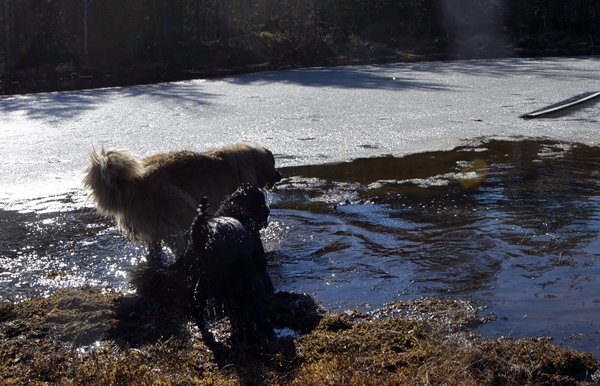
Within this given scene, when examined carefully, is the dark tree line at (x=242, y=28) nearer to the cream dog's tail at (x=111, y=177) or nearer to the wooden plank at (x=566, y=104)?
Result: the wooden plank at (x=566, y=104)

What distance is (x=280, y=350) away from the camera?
11.9 feet

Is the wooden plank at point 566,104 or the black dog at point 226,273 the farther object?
the wooden plank at point 566,104

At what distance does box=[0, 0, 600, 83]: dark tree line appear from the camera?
3712 centimetres

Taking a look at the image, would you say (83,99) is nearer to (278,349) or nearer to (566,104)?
(566,104)

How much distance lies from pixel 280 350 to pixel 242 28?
41.9 m

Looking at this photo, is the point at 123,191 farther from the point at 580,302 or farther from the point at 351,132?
the point at 351,132

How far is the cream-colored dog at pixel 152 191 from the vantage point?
513 centimetres

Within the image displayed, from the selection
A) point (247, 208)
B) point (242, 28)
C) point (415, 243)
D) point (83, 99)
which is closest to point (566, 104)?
point (415, 243)

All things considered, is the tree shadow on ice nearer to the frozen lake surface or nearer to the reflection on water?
the frozen lake surface

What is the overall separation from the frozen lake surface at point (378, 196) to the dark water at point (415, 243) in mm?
21

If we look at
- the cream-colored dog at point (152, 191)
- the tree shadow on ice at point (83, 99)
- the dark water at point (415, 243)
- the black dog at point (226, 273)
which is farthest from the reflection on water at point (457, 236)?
the tree shadow on ice at point (83, 99)

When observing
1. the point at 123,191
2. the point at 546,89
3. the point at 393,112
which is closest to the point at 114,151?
the point at 123,191

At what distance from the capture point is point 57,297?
15.0ft

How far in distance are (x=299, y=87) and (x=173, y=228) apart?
14.9 m
